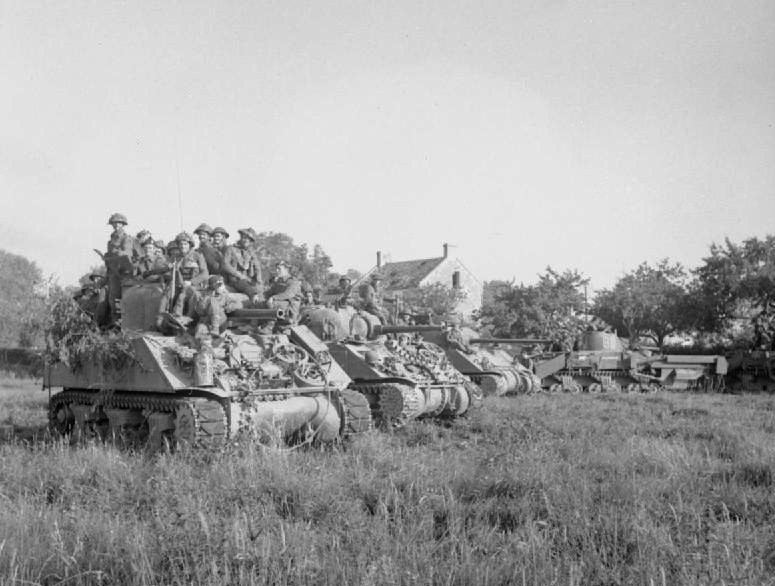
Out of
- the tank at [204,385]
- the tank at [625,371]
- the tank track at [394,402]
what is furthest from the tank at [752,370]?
the tank at [204,385]

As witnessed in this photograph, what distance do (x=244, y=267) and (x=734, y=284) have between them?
1184 inches

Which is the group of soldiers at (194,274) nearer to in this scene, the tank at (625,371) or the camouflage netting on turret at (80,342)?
the camouflage netting on turret at (80,342)

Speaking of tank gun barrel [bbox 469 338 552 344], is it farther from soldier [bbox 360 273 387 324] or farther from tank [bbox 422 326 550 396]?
soldier [bbox 360 273 387 324]

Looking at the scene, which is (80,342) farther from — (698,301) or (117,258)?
(698,301)

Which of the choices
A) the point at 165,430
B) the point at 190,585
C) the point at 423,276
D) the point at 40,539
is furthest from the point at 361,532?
the point at 423,276

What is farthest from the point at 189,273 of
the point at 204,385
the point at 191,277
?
the point at 204,385

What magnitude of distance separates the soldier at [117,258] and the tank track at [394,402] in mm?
4344

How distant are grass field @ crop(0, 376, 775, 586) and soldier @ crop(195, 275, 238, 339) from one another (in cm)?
203

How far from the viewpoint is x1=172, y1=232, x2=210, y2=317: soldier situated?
34.9 ft

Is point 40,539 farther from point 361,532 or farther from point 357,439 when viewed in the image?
point 357,439

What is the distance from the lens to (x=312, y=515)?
614cm

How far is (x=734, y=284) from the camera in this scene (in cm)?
3669

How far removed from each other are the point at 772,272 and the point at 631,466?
31.7 meters

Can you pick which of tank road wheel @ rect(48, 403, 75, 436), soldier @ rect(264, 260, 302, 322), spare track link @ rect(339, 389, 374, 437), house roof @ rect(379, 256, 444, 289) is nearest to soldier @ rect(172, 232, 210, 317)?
soldier @ rect(264, 260, 302, 322)
